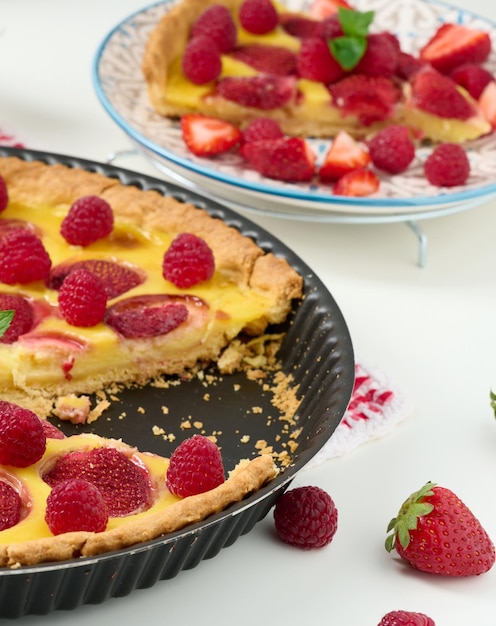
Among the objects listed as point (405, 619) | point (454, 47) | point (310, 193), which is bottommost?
point (405, 619)

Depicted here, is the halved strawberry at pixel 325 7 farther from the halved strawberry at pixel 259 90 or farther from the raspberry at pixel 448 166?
the raspberry at pixel 448 166

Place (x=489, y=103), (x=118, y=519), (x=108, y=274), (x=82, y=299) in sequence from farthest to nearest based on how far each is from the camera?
(x=489, y=103)
(x=108, y=274)
(x=82, y=299)
(x=118, y=519)

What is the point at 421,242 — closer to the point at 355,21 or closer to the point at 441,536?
the point at 355,21

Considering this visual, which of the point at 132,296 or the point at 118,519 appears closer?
the point at 118,519

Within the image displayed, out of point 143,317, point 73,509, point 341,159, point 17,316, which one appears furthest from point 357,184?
point 73,509

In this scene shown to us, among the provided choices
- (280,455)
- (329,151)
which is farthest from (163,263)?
(329,151)

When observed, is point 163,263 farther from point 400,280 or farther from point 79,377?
point 400,280
